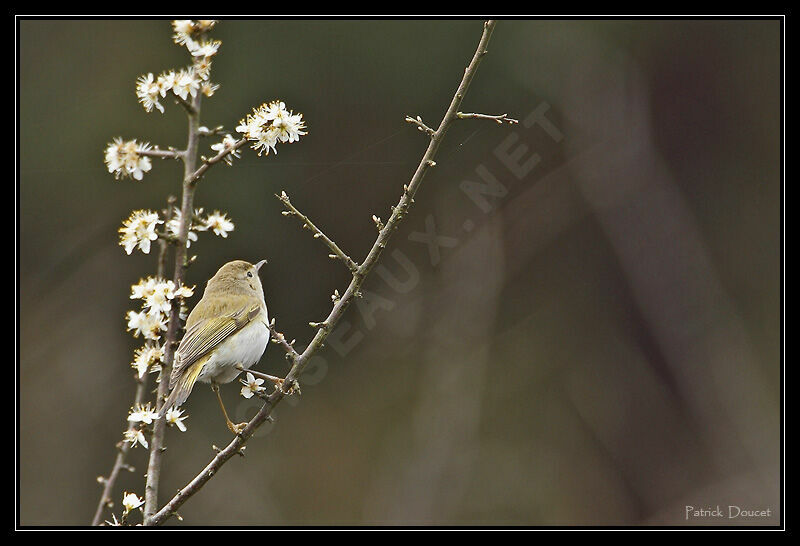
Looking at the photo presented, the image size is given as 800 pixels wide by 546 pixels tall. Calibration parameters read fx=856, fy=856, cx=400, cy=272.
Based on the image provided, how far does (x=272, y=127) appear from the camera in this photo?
2898 millimetres

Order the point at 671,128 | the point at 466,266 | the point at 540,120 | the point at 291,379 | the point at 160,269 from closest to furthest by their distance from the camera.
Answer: the point at 291,379 < the point at 160,269 < the point at 466,266 < the point at 540,120 < the point at 671,128

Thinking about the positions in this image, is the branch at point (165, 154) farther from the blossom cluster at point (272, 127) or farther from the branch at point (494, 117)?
the branch at point (494, 117)

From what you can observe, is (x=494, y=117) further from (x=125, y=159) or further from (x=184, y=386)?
(x=184, y=386)

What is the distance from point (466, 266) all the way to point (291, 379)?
4545 millimetres

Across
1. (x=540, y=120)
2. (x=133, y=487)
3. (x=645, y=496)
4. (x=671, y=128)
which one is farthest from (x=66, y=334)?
(x=671, y=128)

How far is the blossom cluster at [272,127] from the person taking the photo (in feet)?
9.43

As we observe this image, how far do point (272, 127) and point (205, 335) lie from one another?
1175mm

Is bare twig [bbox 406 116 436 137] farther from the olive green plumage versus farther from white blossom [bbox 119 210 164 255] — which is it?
the olive green plumage

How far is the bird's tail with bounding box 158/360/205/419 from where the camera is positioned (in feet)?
10.4

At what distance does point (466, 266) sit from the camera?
708 cm

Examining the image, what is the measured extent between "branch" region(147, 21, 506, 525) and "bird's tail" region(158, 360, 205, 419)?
0.46 metres

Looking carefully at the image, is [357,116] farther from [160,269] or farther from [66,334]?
[160,269]

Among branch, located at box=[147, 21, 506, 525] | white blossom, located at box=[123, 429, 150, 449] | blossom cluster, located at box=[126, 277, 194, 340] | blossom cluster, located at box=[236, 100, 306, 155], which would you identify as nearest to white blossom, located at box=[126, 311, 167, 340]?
blossom cluster, located at box=[126, 277, 194, 340]

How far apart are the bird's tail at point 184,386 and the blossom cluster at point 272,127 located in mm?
965
